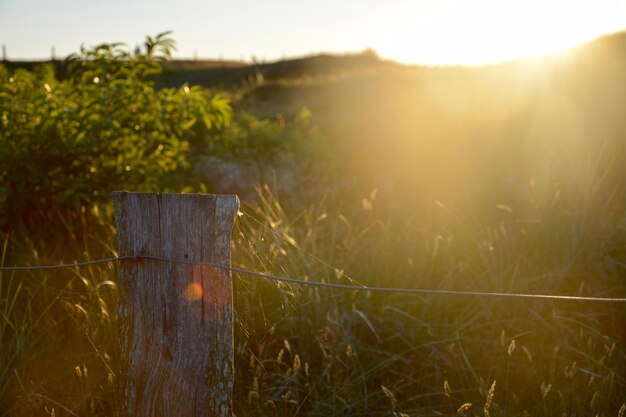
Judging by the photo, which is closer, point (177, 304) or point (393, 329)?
point (177, 304)

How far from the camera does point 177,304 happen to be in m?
1.95

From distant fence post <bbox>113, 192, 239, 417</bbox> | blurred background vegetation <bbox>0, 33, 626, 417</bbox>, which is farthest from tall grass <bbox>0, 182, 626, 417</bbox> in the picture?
distant fence post <bbox>113, 192, 239, 417</bbox>

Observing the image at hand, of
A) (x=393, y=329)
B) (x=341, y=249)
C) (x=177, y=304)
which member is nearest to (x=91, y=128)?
(x=341, y=249)

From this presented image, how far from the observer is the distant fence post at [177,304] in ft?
6.28

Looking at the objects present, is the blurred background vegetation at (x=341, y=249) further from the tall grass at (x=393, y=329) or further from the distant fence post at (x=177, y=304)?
the distant fence post at (x=177, y=304)

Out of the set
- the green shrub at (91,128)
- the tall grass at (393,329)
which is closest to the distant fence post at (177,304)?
the tall grass at (393,329)

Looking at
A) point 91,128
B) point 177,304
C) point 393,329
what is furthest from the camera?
point 91,128

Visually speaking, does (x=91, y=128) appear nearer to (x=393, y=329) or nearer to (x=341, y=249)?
(x=341, y=249)

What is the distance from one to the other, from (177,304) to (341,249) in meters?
2.48

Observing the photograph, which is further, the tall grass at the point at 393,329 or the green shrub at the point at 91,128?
the green shrub at the point at 91,128

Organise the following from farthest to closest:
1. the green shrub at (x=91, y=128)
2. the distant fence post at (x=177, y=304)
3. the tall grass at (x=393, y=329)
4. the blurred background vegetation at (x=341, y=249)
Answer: the green shrub at (x=91, y=128), the blurred background vegetation at (x=341, y=249), the tall grass at (x=393, y=329), the distant fence post at (x=177, y=304)

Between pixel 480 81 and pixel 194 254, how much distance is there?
429 inches

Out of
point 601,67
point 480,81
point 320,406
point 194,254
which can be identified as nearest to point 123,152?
point 320,406

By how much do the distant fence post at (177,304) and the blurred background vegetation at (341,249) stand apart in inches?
10.1
